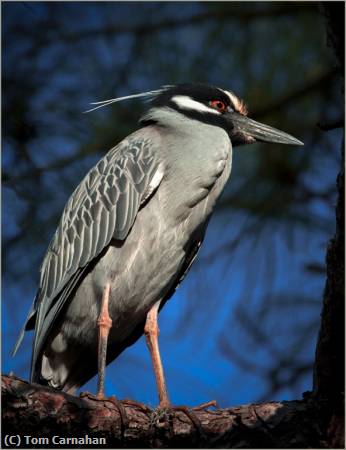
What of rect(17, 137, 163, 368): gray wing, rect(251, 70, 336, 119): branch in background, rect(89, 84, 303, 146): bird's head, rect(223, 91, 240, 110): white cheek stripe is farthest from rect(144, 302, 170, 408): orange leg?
rect(251, 70, 336, 119): branch in background

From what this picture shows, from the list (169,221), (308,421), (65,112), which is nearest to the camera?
(308,421)

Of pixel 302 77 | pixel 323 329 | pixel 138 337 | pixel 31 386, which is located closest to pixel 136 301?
pixel 138 337

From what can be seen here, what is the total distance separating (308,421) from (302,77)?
6.24 ft

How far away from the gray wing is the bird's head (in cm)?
26

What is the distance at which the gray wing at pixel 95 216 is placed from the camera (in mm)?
2867

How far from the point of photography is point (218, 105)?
10.4ft

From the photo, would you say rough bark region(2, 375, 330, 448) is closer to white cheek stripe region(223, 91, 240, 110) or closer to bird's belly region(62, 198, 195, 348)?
bird's belly region(62, 198, 195, 348)

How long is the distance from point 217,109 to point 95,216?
0.70m

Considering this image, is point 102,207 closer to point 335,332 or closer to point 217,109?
point 217,109

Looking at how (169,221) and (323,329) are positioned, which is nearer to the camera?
(323,329)

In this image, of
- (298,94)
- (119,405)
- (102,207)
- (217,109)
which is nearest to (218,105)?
(217,109)

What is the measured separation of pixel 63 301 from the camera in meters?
2.87

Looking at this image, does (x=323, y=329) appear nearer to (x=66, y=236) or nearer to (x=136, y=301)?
(x=136, y=301)

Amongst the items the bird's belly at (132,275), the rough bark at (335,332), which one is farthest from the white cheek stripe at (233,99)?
the rough bark at (335,332)
